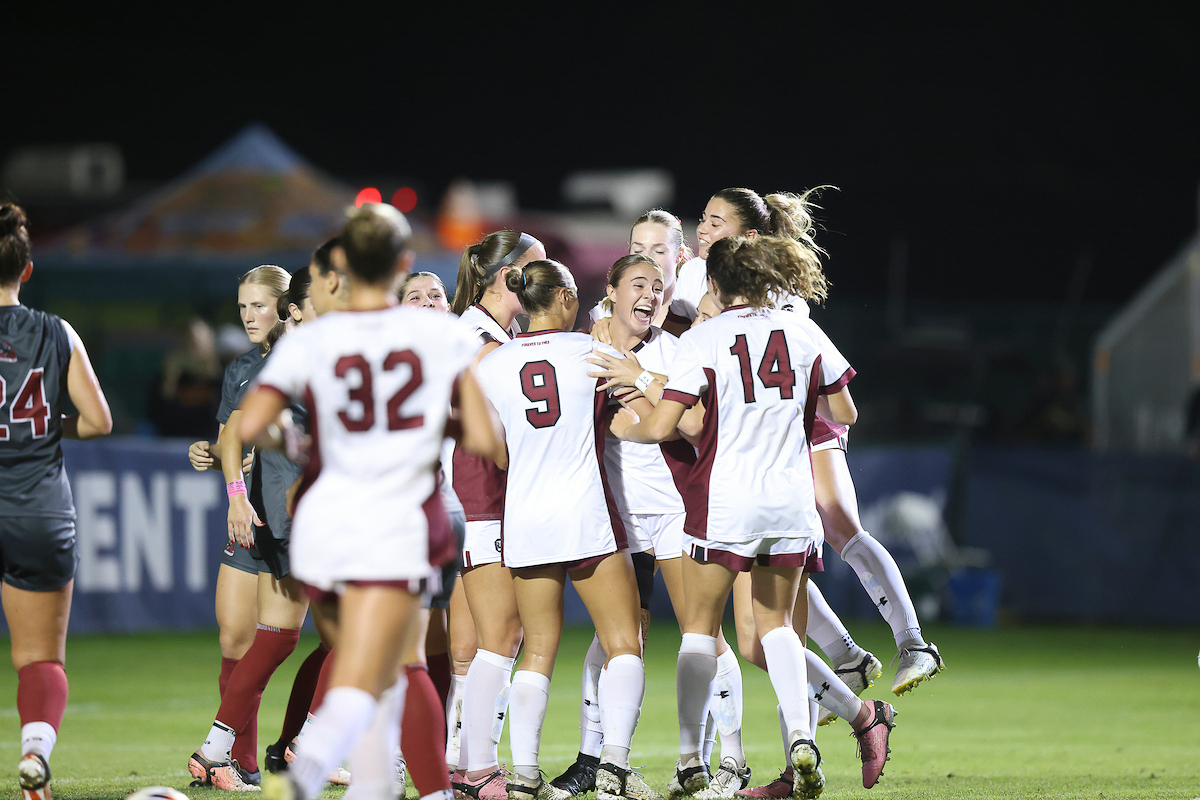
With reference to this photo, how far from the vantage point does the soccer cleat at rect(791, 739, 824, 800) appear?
4965 millimetres

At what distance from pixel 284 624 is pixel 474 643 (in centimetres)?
81

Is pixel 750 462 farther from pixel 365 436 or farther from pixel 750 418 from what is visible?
pixel 365 436

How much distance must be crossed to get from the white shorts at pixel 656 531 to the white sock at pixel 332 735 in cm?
221

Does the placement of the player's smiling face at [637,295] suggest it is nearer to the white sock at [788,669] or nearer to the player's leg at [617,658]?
the player's leg at [617,658]

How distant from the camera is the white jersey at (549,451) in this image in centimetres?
514

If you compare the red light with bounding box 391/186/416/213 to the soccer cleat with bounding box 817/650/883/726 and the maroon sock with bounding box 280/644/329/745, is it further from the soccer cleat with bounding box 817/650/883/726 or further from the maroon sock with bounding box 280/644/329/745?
the soccer cleat with bounding box 817/650/883/726

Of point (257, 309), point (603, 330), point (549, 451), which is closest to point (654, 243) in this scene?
point (603, 330)

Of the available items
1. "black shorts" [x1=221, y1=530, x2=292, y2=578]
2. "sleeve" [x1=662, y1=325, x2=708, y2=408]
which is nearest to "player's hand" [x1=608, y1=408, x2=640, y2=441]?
"sleeve" [x1=662, y1=325, x2=708, y2=408]

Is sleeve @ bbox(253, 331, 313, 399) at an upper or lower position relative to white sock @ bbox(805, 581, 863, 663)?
upper

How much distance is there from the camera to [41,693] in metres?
4.73

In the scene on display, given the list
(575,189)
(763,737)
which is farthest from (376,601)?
(575,189)

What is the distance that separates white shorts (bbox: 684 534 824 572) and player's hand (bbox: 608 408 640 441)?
0.48 meters

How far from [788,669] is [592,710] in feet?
3.10

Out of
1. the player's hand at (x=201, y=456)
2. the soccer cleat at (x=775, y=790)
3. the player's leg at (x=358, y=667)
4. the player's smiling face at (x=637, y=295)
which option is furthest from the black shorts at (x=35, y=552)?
the soccer cleat at (x=775, y=790)
